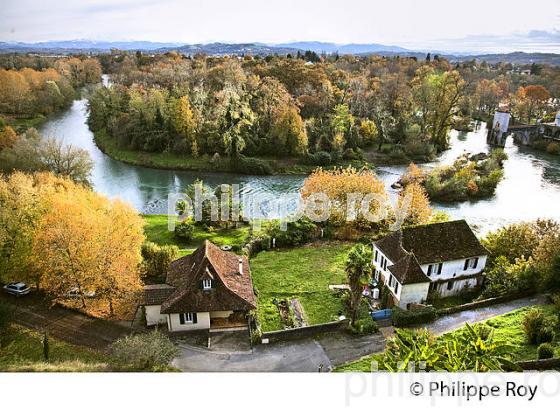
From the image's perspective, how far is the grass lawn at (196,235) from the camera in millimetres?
14391

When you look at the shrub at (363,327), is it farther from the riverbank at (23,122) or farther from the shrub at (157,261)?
the riverbank at (23,122)

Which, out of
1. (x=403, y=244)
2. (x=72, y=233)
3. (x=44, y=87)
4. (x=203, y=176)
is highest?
(x=44, y=87)

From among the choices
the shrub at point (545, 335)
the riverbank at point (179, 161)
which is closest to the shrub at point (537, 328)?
the shrub at point (545, 335)

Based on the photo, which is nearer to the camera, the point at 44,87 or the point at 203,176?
the point at 44,87

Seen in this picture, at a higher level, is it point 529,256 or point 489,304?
point 529,256

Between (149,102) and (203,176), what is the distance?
18.5 feet

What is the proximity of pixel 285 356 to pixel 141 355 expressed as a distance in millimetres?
2624

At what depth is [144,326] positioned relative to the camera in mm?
9273

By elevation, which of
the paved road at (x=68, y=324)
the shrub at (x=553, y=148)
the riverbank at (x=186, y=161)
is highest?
the shrub at (x=553, y=148)

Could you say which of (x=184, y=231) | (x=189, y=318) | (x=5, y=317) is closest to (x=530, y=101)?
(x=184, y=231)

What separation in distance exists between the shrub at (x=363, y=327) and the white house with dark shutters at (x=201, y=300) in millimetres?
2205
